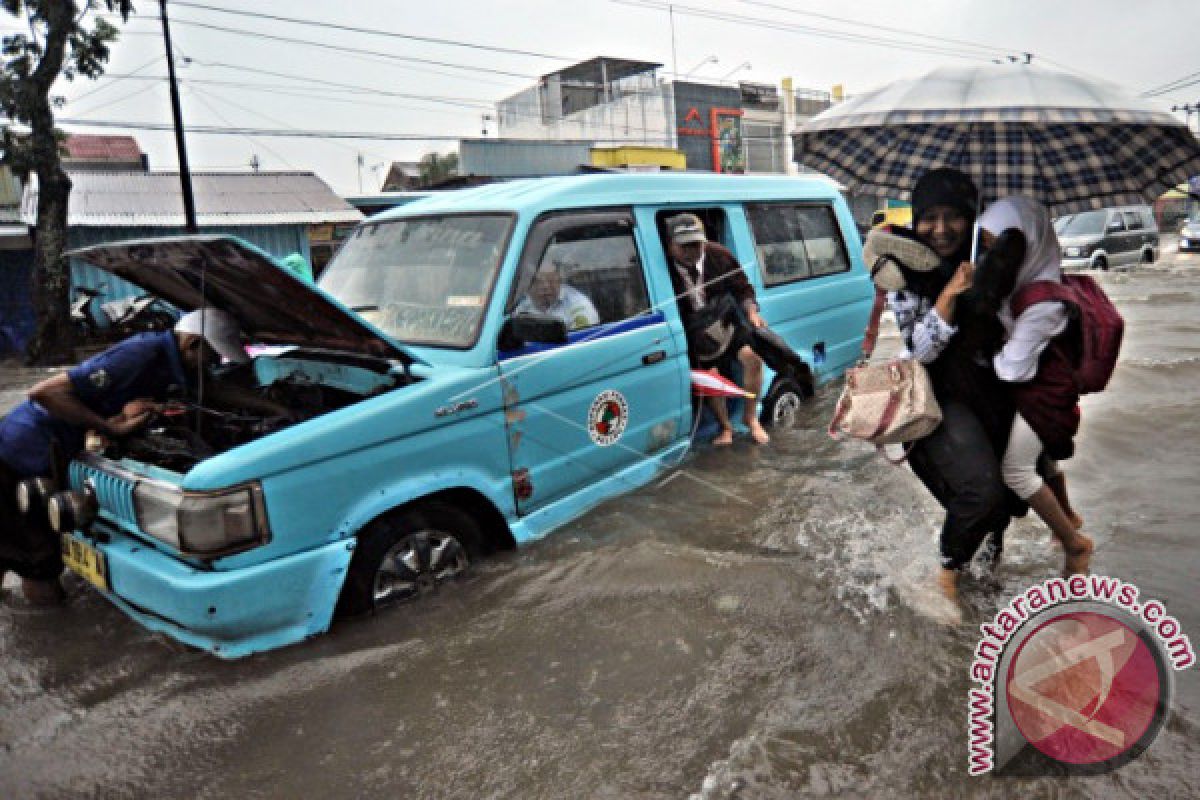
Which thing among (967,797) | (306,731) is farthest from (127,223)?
(967,797)

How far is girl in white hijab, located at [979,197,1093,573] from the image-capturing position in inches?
111

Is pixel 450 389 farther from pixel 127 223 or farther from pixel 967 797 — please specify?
→ pixel 127 223

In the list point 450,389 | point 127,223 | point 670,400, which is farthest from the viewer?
point 127,223

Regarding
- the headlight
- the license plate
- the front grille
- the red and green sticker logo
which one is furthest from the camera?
the red and green sticker logo

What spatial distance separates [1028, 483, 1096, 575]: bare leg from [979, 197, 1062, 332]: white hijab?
2.50ft

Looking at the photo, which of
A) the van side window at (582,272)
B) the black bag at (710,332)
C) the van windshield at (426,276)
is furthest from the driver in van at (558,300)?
the black bag at (710,332)

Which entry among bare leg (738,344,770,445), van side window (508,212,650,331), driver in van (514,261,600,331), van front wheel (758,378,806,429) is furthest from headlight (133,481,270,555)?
van front wheel (758,378,806,429)

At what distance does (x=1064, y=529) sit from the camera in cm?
325

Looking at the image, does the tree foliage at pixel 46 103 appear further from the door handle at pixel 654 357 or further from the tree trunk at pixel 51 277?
the door handle at pixel 654 357

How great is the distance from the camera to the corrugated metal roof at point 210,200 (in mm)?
18125

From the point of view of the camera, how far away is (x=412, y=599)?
10.7ft

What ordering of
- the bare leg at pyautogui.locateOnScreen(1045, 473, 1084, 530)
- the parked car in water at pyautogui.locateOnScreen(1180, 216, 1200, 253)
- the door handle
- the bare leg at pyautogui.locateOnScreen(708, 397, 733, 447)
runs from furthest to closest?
the parked car in water at pyautogui.locateOnScreen(1180, 216, 1200, 253) < the bare leg at pyautogui.locateOnScreen(708, 397, 733, 447) < the door handle < the bare leg at pyautogui.locateOnScreen(1045, 473, 1084, 530)

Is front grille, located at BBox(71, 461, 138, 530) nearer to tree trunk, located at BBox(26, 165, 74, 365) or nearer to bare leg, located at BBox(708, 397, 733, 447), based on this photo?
bare leg, located at BBox(708, 397, 733, 447)

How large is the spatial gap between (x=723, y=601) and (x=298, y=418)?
2049 mm
